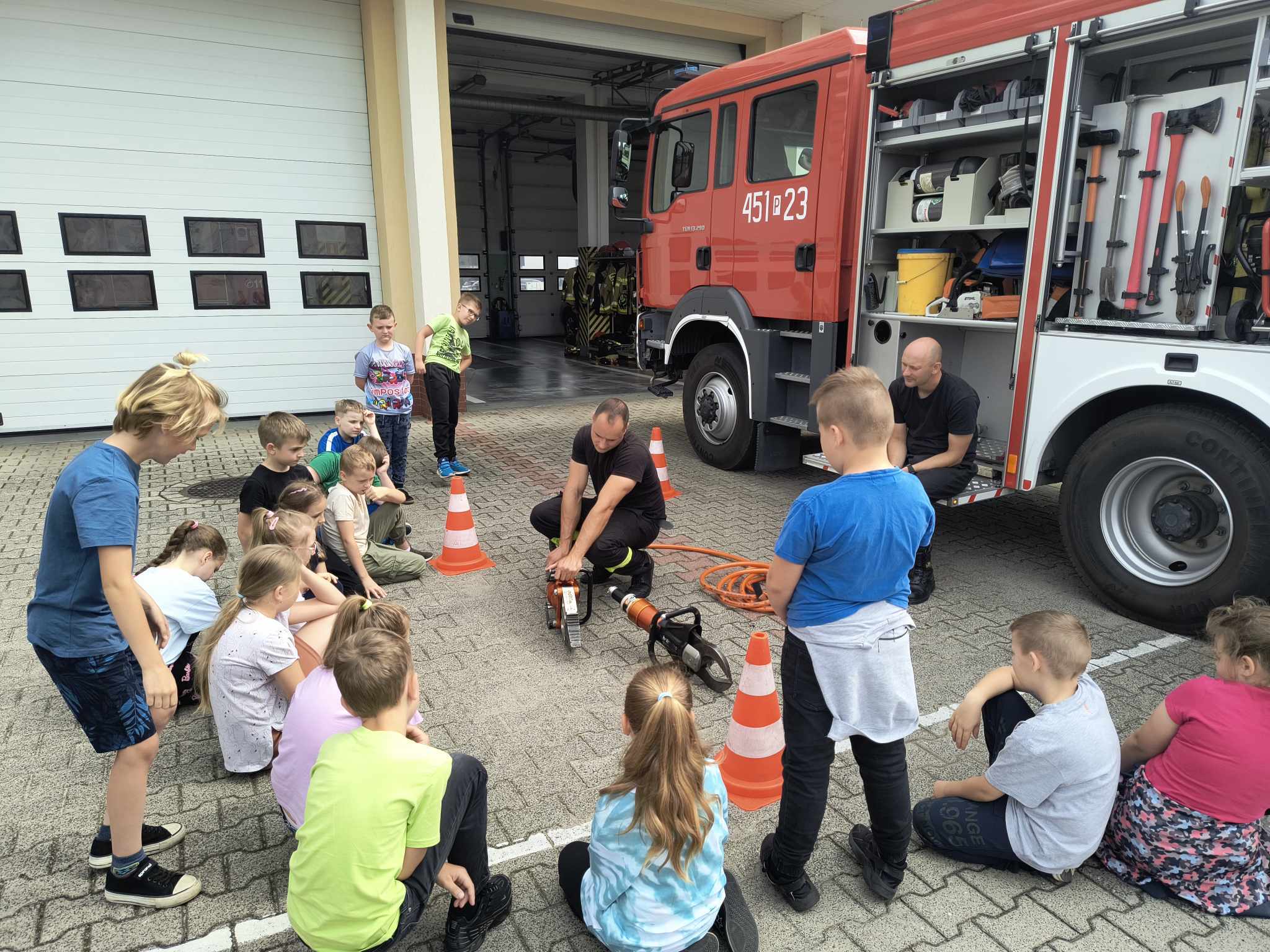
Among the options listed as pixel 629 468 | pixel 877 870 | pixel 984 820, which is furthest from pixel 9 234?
pixel 984 820

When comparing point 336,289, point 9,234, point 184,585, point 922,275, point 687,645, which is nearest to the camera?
point 184,585

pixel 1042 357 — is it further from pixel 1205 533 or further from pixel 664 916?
pixel 664 916

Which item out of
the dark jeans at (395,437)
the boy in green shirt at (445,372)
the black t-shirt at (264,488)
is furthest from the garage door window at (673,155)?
the black t-shirt at (264,488)

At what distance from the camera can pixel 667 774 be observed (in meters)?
1.97

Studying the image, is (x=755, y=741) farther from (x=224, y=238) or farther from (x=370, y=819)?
(x=224, y=238)

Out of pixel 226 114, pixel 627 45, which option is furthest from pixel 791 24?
pixel 226 114

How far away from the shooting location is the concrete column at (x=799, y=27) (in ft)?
41.2

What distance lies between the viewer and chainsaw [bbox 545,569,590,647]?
4.29 m

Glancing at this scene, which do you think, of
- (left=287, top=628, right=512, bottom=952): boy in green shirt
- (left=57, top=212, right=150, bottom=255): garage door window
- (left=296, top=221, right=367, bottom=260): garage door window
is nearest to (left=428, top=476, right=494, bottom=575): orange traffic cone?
(left=287, top=628, right=512, bottom=952): boy in green shirt

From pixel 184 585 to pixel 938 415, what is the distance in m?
4.26

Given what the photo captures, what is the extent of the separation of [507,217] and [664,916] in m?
24.8

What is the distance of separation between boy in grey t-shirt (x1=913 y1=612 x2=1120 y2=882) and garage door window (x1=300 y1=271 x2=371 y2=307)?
32.3 feet

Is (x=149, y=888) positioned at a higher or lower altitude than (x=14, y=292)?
lower

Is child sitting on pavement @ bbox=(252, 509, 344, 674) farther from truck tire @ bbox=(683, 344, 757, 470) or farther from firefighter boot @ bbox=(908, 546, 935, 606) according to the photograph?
truck tire @ bbox=(683, 344, 757, 470)
